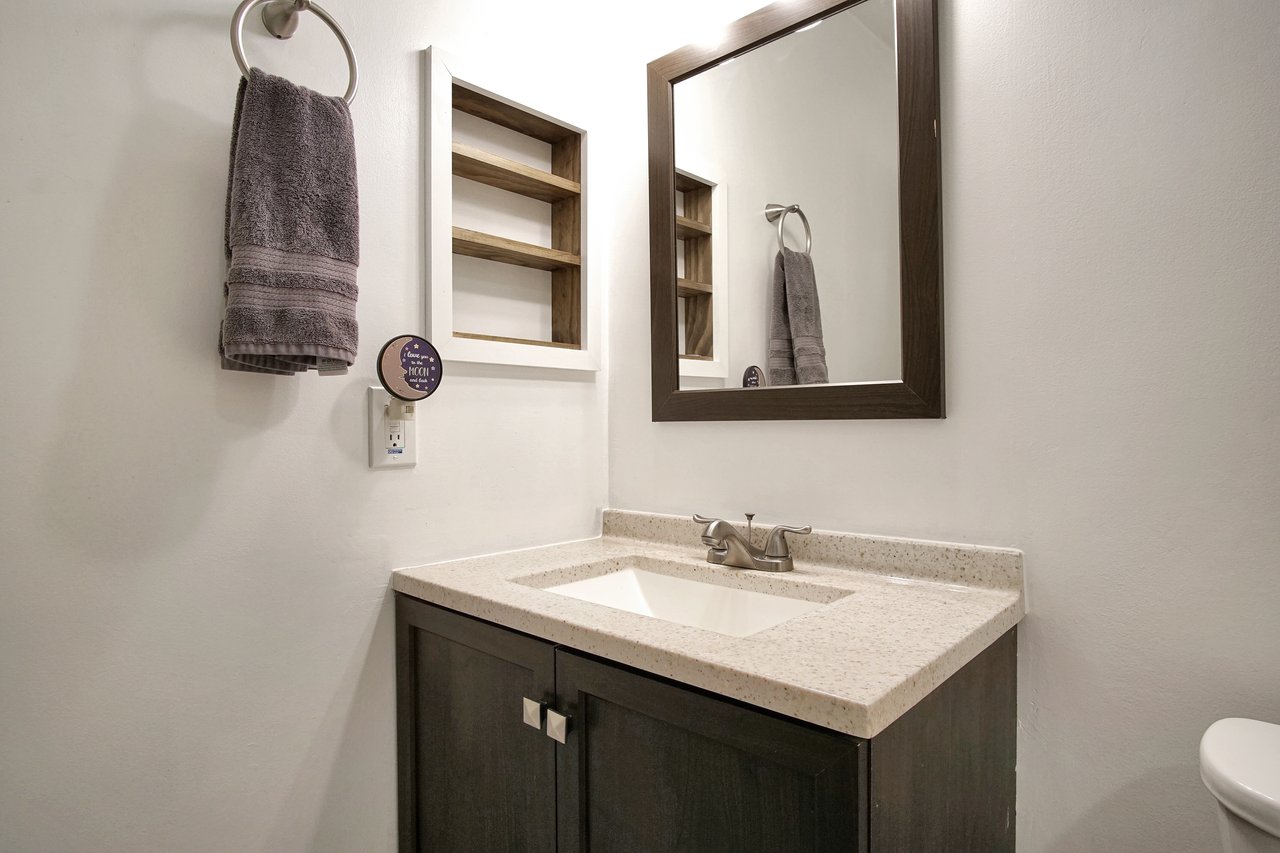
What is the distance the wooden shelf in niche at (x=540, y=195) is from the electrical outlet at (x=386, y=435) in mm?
230

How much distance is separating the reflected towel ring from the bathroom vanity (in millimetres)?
556

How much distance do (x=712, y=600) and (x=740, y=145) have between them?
2.99 ft

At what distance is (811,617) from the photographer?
93 centimetres

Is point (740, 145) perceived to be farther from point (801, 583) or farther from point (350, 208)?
point (801, 583)

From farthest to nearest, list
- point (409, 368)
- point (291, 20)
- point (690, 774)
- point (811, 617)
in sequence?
1. point (409, 368)
2. point (291, 20)
3. point (811, 617)
4. point (690, 774)

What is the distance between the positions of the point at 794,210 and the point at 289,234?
877mm

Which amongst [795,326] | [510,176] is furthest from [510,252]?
[795,326]

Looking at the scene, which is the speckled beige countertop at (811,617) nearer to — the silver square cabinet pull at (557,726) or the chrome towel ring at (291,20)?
the silver square cabinet pull at (557,726)

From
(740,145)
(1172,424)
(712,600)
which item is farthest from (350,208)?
(1172,424)

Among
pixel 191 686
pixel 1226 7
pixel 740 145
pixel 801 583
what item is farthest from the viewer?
pixel 740 145

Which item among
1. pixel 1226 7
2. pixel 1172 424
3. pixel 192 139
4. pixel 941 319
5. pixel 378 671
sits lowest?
pixel 378 671

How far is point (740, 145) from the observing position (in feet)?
4.50

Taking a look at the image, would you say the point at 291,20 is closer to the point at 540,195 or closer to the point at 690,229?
the point at 540,195

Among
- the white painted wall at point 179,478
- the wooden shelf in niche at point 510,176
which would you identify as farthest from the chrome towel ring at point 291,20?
the wooden shelf in niche at point 510,176
